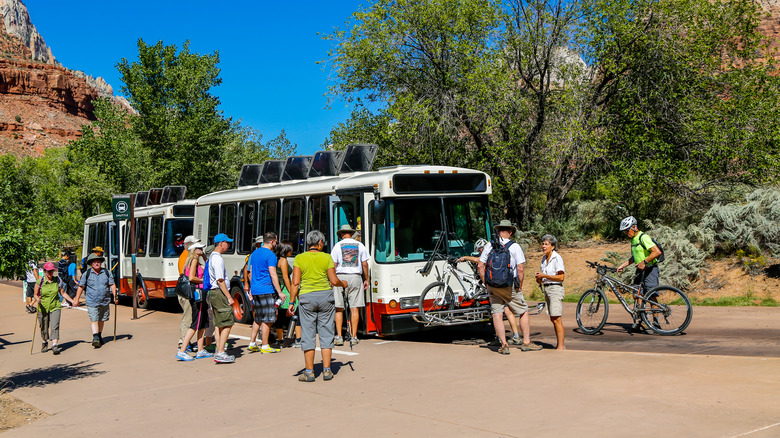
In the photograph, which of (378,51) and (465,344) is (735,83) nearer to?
(378,51)

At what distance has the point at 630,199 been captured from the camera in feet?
86.8

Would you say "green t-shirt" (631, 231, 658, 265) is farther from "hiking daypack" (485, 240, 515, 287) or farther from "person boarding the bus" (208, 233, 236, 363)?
"person boarding the bus" (208, 233, 236, 363)

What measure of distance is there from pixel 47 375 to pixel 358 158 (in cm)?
677

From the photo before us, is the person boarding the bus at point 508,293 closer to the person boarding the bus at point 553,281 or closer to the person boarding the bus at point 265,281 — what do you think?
the person boarding the bus at point 553,281

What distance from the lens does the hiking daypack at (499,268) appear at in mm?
9836

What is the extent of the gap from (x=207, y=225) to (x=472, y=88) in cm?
1018

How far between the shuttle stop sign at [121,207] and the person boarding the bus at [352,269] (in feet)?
31.6

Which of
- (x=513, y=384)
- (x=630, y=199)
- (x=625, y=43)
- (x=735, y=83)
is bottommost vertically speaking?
(x=513, y=384)

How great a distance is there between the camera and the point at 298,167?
50.6 feet

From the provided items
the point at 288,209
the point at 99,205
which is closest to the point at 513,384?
the point at 288,209

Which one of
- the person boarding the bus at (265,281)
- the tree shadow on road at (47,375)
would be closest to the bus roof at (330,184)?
the person boarding the bus at (265,281)

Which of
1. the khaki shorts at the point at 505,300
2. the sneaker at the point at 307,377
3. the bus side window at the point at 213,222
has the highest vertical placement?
the bus side window at the point at 213,222

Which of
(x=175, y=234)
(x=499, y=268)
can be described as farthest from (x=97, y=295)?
Result: (x=499, y=268)

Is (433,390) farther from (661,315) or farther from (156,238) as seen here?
(156,238)
